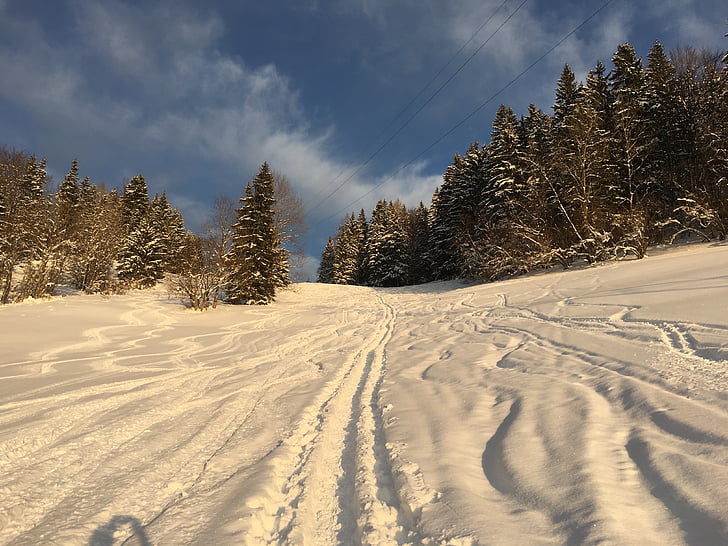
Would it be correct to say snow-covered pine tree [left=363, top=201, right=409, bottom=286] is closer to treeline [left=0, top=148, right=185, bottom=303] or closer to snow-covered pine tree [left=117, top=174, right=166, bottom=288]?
treeline [left=0, top=148, right=185, bottom=303]

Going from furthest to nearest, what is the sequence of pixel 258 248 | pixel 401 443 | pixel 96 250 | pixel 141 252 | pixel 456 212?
pixel 456 212 < pixel 141 252 < pixel 96 250 < pixel 258 248 < pixel 401 443

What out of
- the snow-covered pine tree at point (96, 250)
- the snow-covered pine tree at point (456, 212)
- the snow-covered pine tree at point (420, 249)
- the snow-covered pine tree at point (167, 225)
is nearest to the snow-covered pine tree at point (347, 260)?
the snow-covered pine tree at point (420, 249)

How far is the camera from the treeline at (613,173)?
1783 centimetres

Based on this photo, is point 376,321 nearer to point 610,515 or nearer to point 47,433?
point 47,433

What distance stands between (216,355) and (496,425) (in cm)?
646

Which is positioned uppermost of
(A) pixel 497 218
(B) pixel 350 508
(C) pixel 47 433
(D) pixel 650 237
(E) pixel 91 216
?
(E) pixel 91 216

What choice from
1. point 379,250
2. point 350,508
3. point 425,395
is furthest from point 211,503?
point 379,250

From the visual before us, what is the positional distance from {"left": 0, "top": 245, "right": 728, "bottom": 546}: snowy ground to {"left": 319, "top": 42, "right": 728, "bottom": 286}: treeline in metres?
14.0

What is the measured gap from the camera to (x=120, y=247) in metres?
26.4

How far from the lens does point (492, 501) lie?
1.95 m

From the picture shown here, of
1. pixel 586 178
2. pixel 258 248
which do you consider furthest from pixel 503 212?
pixel 258 248

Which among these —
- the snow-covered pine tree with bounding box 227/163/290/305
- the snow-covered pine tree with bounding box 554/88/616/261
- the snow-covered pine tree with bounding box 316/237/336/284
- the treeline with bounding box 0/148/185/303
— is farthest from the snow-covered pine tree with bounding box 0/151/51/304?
the snow-covered pine tree with bounding box 316/237/336/284

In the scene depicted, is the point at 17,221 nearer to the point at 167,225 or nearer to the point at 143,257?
the point at 143,257

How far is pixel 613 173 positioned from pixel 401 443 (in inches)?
918
